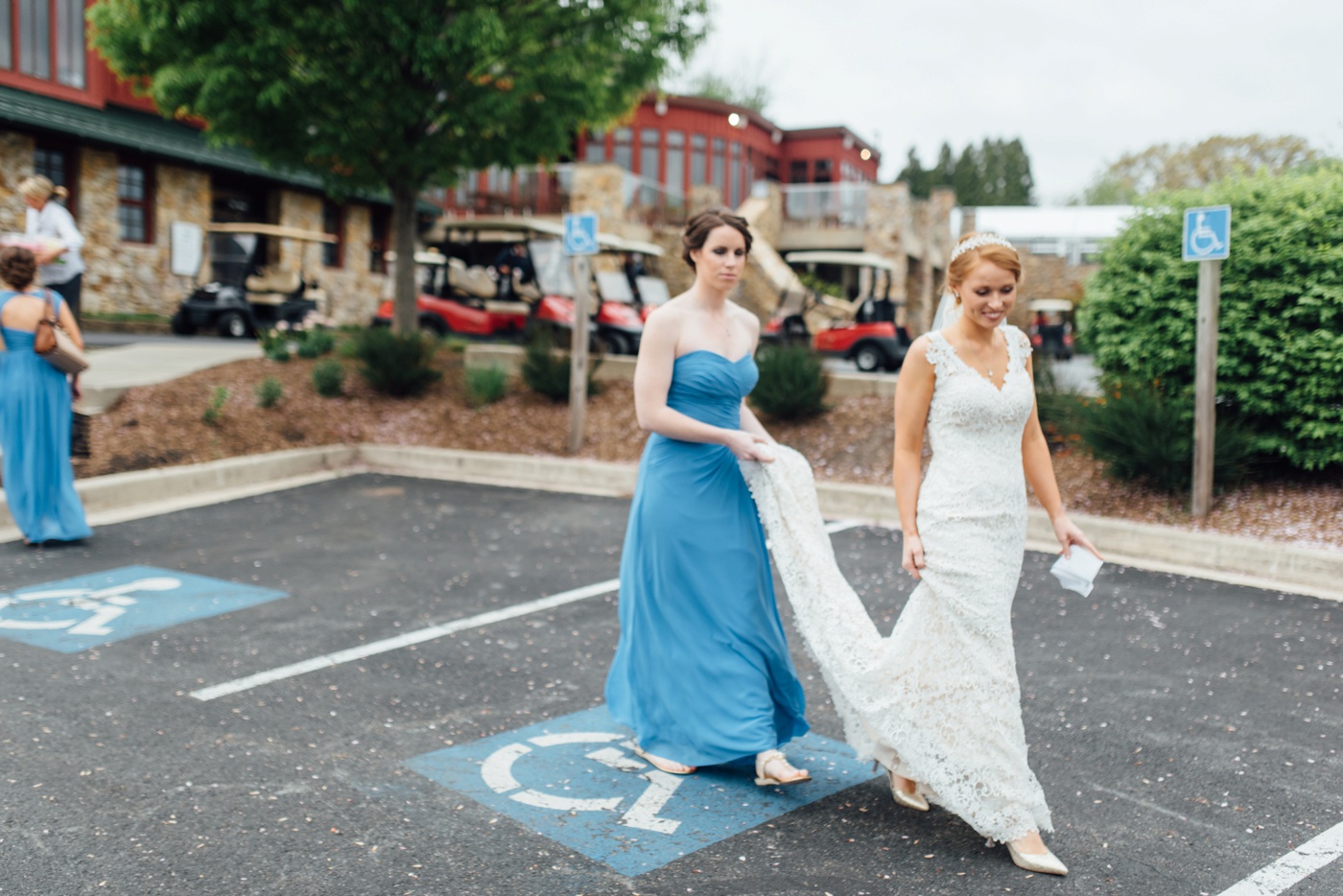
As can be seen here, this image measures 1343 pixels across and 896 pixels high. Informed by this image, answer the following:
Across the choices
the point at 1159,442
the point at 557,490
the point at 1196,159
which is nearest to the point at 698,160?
the point at 1196,159

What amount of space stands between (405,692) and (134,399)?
25.9 feet

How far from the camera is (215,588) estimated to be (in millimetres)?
6363

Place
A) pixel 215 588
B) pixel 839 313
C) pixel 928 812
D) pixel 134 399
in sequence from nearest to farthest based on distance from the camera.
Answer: pixel 928 812, pixel 215 588, pixel 134 399, pixel 839 313

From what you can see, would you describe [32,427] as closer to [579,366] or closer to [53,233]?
[53,233]

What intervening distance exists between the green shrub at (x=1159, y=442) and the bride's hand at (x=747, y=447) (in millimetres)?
5319

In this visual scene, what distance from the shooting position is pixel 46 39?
2231cm

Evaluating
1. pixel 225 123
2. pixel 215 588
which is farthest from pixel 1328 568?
pixel 225 123

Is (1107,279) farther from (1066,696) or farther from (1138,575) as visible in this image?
(1066,696)

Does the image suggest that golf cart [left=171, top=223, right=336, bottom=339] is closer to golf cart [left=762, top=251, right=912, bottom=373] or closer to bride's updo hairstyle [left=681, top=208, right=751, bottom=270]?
golf cart [left=762, top=251, right=912, bottom=373]

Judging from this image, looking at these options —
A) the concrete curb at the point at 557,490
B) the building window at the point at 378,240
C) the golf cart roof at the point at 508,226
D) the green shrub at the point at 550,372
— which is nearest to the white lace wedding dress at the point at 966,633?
the concrete curb at the point at 557,490

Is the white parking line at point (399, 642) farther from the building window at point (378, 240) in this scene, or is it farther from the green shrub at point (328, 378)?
the building window at point (378, 240)

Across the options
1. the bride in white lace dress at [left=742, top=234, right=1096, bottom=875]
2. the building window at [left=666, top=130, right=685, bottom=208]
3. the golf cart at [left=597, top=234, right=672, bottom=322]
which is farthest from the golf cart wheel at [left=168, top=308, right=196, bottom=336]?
the building window at [left=666, top=130, right=685, bottom=208]

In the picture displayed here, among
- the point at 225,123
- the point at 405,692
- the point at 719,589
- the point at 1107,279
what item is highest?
the point at 225,123

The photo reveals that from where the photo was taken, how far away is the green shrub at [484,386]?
12.4m
